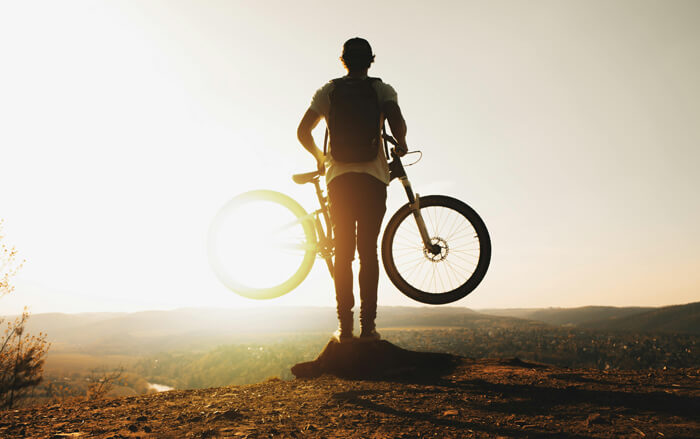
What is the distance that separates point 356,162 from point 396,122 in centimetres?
79

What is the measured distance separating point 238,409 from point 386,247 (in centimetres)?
311

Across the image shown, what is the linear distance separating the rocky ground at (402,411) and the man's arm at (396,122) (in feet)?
9.91

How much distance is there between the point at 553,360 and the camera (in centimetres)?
4556

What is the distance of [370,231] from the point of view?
187 inches

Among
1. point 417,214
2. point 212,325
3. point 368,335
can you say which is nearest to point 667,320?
point 417,214

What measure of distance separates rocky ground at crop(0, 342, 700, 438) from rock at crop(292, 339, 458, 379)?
52 cm

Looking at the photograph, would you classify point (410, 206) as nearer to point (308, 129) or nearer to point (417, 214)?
point (417, 214)

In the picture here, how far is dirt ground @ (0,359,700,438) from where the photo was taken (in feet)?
7.42

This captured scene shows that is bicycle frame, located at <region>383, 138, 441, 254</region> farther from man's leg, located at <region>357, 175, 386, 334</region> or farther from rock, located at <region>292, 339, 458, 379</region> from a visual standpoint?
rock, located at <region>292, 339, 458, 379</region>

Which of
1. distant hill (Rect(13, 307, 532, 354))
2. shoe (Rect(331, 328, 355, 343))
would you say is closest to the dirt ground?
shoe (Rect(331, 328, 355, 343))

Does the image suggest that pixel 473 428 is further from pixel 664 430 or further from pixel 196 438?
pixel 196 438

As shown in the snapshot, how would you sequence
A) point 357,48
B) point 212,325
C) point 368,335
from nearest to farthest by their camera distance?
point 357,48 → point 368,335 → point 212,325

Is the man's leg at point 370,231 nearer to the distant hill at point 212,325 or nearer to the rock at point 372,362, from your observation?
the rock at point 372,362

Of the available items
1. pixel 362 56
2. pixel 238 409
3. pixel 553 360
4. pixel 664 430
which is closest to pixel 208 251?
pixel 238 409
